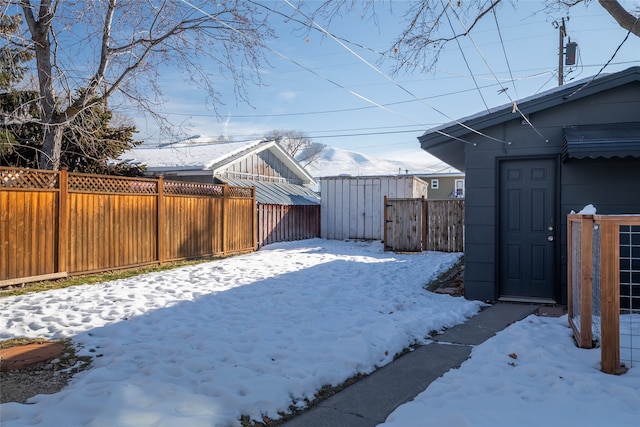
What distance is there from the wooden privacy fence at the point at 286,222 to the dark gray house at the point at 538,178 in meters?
9.16

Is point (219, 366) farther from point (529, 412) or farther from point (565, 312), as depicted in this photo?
point (565, 312)

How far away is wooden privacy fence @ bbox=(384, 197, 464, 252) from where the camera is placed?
1459 cm

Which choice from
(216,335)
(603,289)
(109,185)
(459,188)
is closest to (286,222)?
(109,185)

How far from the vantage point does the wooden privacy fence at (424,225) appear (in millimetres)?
14594

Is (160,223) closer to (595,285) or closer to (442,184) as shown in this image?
(595,285)

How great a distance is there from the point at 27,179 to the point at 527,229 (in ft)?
27.0

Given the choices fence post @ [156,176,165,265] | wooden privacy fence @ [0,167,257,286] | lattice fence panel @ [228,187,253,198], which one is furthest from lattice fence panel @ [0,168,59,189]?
lattice fence panel @ [228,187,253,198]

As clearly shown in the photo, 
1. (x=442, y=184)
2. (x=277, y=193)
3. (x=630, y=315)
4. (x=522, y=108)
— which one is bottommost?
(x=630, y=315)

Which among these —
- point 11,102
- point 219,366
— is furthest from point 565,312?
point 11,102

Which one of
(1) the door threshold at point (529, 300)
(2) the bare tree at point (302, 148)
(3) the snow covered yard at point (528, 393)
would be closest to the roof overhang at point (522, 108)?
(1) the door threshold at point (529, 300)

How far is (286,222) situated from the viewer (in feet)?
57.4

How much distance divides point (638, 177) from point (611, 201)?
495 mm

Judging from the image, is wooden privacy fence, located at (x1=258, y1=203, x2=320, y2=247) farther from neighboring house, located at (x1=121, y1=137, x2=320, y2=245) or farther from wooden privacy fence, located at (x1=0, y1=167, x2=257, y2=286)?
wooden privacy fence, located at (x1=0, y1=167, x2=257, y2=286)

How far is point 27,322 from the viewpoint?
17.3ft
